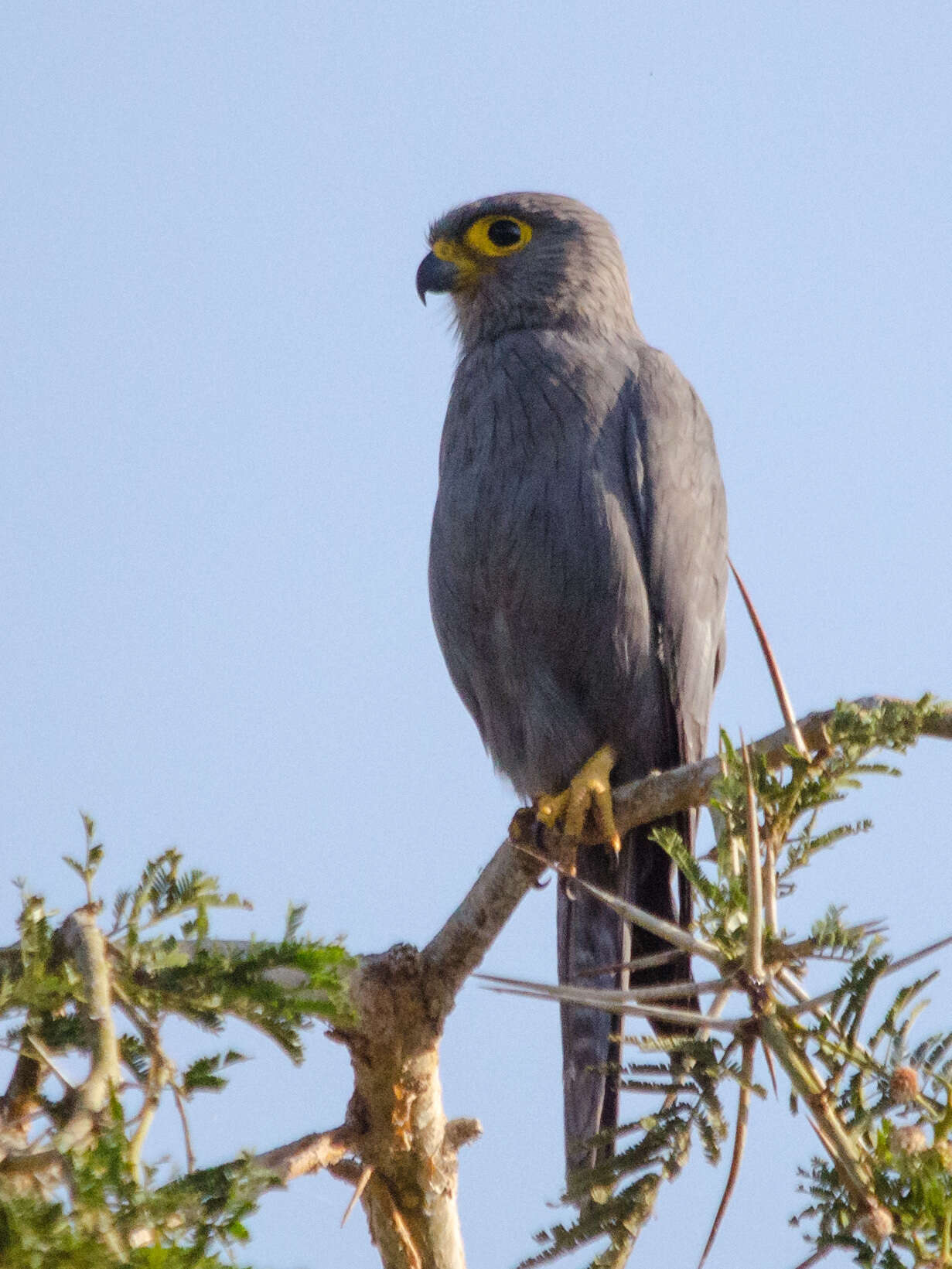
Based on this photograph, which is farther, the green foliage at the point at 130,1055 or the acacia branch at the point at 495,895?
the acacia branch at the point at 495,895

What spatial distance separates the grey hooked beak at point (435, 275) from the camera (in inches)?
230

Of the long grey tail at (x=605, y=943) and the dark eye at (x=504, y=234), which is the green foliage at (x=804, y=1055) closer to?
the long grey tail at (x=605, y=943)

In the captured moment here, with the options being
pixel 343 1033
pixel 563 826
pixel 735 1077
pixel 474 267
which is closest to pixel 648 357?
pixel 474 267

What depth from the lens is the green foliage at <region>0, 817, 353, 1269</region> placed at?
1517mm

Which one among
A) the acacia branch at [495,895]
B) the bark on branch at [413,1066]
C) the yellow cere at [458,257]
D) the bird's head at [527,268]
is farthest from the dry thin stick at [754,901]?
the yellow cere at [458,257]

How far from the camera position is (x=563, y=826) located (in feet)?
13.9

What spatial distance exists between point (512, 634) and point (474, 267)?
6.17ft

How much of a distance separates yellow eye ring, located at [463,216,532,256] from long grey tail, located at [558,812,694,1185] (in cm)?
249

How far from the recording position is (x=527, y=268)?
5.67 m

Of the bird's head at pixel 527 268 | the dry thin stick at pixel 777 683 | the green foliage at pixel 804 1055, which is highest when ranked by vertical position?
the bird's head at pixel 527 268

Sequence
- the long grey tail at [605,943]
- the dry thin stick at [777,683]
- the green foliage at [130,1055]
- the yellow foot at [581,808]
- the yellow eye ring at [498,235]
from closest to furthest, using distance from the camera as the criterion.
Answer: the green foliage at [130,1055]
the dry thin stick at [777,683]
the long grey tail at [605,943]
the yellow foot at [581,808]
the yellow eye ring at [498,235]

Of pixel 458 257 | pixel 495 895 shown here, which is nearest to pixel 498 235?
pixel 458 257

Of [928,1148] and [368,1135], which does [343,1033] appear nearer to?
[368,1135]

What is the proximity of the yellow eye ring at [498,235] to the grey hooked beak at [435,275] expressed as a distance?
0.41 feet
